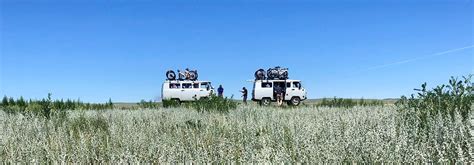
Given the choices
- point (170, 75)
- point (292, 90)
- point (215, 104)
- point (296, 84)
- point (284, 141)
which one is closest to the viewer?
point (284, 141)

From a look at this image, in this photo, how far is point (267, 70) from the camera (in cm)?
4097

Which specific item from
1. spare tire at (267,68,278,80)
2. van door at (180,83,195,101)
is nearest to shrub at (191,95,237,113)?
van door at (180,83,195,101)

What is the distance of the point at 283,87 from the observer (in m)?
38.8

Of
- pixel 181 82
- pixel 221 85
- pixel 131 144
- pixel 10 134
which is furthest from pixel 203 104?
pixel 181 82

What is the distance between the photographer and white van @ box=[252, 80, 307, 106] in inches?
1522

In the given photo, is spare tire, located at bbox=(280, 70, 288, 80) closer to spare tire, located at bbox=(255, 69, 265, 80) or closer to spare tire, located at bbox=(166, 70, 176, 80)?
spare tire, located at bbox=(255, 69, 265, 80)

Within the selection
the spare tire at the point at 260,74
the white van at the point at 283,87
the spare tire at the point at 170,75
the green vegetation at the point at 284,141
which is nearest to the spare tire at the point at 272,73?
the spare tire at the point at 260,74

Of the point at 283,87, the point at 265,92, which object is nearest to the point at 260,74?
the point at 265,92

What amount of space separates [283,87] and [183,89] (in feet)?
27.5

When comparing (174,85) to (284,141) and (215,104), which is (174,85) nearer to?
(215,104)

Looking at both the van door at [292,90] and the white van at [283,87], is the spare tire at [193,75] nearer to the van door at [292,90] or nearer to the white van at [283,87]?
the white van at [283,87]

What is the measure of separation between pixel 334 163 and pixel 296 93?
3545 centimetres

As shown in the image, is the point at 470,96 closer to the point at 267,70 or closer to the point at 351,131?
the point at 351,131

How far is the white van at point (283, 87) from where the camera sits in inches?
1522
